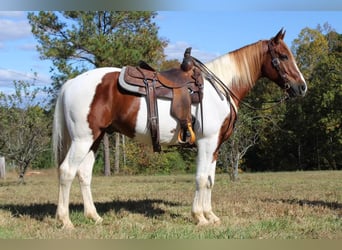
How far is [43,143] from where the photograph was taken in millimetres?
16203

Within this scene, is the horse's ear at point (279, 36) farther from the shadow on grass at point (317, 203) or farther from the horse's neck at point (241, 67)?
the shadow on grass at point (317, 203)

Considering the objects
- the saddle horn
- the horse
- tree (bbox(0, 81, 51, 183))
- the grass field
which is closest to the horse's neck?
the horse

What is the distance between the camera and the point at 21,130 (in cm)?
1588

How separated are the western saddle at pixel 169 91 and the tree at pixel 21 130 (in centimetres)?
1099

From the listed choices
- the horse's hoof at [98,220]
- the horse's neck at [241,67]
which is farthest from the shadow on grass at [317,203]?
the horse's hoof at [98,220]

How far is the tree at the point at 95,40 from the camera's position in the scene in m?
20.2

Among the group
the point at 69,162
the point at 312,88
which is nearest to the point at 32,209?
the point at 69,162

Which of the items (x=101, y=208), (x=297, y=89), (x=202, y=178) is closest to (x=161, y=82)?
(x=202, y=178)

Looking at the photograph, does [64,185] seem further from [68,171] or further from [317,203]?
[317,203]

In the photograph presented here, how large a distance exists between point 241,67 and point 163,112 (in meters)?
1.37

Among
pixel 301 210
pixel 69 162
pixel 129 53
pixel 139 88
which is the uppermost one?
pixel 129 53

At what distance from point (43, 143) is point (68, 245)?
12.8 metres

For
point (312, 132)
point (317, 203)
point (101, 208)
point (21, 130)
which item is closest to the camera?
point (101, 208)

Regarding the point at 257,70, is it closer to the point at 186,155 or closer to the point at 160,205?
the point at 160,205
